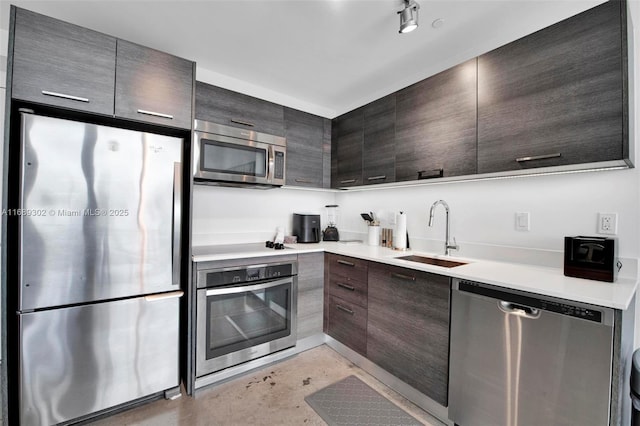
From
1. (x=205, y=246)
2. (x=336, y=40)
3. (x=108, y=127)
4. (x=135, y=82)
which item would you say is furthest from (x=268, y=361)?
(x=336, y=40)

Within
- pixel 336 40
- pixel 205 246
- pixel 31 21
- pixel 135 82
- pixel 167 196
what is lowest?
pixel 205 246

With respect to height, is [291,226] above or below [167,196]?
below

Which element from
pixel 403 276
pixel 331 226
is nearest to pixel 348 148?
pixel 331 226

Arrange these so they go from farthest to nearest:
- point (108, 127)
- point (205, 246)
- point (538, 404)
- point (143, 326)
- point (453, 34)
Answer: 1. point (205, 246)
2. point (453, 34)
3. point (143, 326)
4. point (108, 127)
5. point (538, 404)

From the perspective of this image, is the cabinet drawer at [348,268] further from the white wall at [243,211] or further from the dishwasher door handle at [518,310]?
the dishwasher door handle at [518,310]

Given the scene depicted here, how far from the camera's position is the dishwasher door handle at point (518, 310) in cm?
123

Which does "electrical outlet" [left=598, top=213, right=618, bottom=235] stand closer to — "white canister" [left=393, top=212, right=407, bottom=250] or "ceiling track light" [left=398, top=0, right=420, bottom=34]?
"white canister" [left=393, top=212, right=407, bottom=250]

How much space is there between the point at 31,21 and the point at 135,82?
47cm

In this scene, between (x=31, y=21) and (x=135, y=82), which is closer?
(x=31, y=21)

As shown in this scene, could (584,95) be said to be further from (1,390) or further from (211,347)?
(1,390)

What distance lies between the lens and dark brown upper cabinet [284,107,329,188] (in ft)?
8.61

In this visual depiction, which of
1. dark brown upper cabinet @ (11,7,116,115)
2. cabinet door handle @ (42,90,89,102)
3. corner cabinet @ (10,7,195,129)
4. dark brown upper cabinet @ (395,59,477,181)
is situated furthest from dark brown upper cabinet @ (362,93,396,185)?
cabinet door handle @ (42,90,89,102)

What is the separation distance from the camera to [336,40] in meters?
1.88

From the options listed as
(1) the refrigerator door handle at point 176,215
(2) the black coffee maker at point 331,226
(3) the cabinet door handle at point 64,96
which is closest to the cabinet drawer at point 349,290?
(2) the black coffee maker at point 331,226
